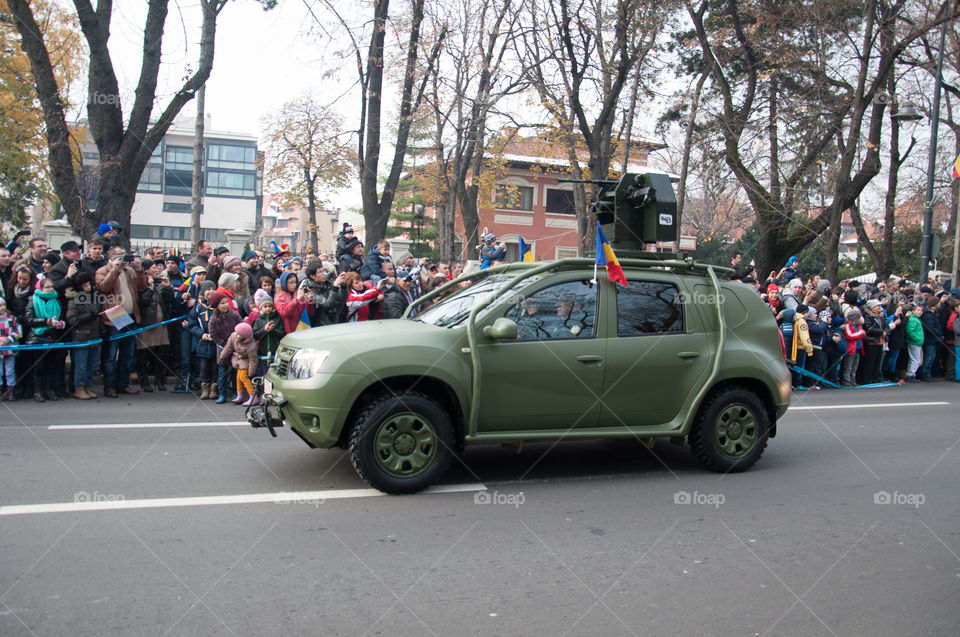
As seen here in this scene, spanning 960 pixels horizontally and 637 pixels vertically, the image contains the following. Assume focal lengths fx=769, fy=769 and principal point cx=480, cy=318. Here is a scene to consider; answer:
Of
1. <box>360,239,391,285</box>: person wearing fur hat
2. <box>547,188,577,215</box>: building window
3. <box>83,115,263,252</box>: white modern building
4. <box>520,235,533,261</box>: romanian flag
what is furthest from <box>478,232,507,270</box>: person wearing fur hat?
<box>83,115,263,252</box>: white modern building

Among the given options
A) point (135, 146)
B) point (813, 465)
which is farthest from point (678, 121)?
point (813, 465)

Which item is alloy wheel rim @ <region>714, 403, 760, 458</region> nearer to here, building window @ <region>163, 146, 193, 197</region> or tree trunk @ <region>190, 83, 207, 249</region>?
tree trunk @ <region>190, 83, 207, 249</region>

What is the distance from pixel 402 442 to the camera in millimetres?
5945

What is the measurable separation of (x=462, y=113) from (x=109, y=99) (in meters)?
12.9

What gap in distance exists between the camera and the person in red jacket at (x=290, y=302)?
1053 cm

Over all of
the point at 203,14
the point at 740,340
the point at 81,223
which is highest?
the point at 203,14

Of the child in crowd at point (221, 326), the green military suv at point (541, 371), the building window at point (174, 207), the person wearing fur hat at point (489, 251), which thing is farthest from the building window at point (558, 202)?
the green military suv at point (541, 371)

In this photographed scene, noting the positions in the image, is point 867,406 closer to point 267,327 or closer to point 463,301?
point 463,301

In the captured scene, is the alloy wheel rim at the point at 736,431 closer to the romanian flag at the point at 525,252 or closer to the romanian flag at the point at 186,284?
the romanian flag at the point at 525,252

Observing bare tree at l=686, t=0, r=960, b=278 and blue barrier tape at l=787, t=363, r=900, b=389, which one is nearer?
blue barrier tape at l=787, t=363, r=900, b=389

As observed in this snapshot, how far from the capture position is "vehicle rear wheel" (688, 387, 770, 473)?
22.5 feet

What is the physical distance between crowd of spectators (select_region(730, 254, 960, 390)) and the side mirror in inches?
326

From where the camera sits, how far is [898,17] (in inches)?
798

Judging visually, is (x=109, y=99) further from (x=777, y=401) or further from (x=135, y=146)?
(x=777, y=401)
